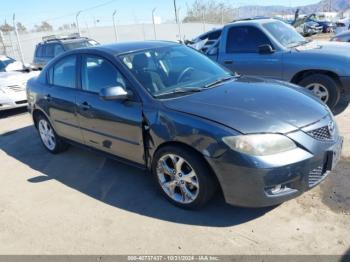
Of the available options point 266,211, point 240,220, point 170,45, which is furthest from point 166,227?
point 170,45

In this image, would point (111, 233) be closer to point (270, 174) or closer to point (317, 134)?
point (270, 174)

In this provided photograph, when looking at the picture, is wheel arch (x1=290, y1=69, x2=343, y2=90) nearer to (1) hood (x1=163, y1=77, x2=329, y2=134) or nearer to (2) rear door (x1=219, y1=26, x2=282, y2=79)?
(2) rear door (x1=219, y1=26, x2=282, y2=79)

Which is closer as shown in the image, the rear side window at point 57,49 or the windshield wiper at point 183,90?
the windshield wiper at point 183,90

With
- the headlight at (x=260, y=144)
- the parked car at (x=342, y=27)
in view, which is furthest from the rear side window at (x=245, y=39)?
the parked car at (x=342, y=27)

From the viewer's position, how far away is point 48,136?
18.2 ft

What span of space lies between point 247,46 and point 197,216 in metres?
4.24

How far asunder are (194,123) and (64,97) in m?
2.27

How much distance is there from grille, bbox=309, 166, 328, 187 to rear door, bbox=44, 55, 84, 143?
2.89 m

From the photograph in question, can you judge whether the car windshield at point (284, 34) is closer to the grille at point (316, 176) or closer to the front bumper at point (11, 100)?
the grille at point (316, 176)

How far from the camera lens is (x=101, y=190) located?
419cm

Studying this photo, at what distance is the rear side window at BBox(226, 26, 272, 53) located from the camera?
6.52 m

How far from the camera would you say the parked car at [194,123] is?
2936 mm

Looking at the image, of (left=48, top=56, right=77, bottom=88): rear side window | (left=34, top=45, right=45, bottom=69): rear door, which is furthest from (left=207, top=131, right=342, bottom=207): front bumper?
(left=34, top=45, right=45, bottom=69): rear door

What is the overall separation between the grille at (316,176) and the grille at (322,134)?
26 cm
